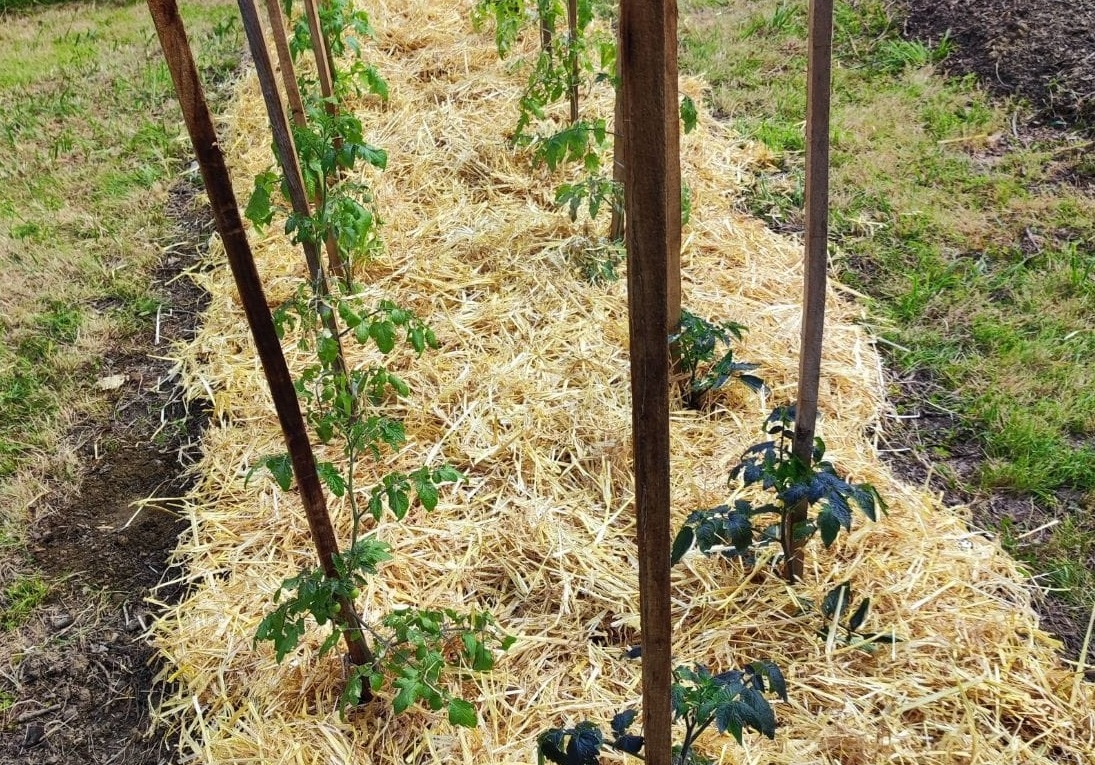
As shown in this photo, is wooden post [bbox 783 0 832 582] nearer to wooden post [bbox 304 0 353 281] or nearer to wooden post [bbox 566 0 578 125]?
wooden post [bbox 304 0 353 281]

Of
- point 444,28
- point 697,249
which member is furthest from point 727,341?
point 444,28

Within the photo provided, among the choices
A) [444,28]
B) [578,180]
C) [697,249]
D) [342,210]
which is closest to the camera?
[342,210]

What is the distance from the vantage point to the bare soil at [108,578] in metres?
2.18

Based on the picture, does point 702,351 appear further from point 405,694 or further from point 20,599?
point 20,599

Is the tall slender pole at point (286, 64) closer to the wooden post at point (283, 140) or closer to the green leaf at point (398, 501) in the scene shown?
the wooden post at point (283, 140)

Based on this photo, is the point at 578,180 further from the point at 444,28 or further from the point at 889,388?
the point at 444,28

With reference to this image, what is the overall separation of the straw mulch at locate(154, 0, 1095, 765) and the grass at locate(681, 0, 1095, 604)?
257 mm

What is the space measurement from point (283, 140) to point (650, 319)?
1435mm

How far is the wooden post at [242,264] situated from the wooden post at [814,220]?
112cm

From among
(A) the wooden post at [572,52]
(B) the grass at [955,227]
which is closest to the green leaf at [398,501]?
(B) the grass at [955,227]

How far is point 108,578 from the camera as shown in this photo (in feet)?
8.49

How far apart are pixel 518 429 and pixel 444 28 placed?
12.9ft

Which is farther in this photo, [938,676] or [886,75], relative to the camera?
[886,75]

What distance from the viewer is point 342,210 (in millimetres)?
2365
